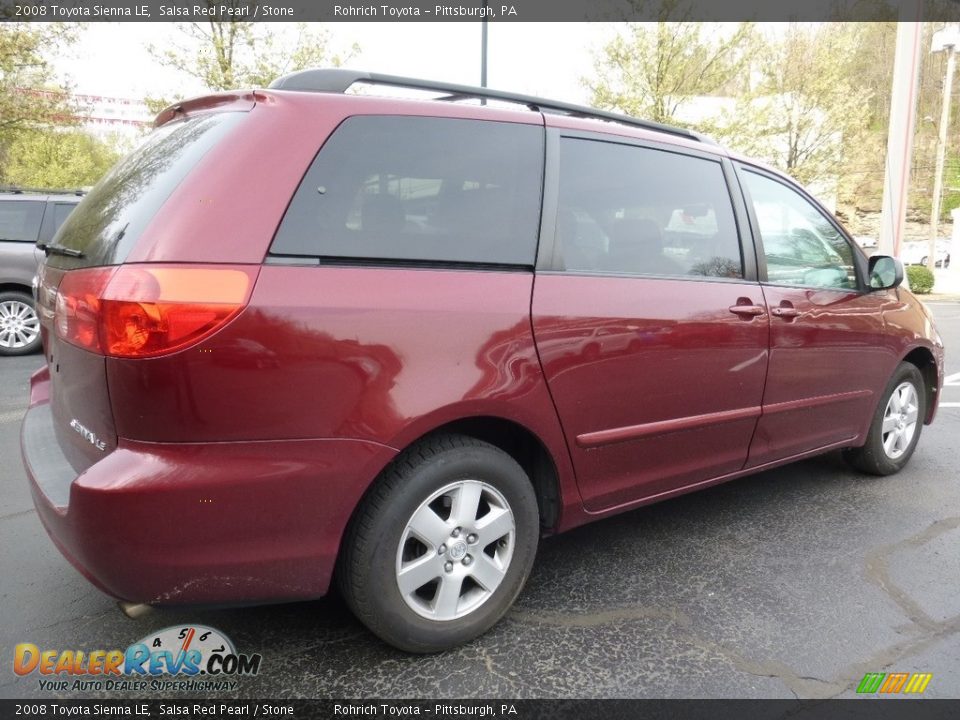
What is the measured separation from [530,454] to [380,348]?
0.79 metres

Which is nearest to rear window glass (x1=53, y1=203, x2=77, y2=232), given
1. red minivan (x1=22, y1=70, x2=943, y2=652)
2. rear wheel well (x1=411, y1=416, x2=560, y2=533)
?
red minivan (x1=22, y1=70, x2=943, y2=652)

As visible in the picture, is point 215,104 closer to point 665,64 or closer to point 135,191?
point 135,191

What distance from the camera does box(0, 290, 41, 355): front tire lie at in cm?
749

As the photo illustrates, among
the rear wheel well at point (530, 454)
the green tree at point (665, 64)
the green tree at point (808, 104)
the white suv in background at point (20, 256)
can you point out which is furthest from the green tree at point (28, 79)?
the green tree at point (808, 104)

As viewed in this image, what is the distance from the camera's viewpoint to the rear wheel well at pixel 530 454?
233 cm

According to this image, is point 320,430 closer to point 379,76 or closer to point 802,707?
point 379,76

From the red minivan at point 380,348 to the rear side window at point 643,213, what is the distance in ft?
0.04

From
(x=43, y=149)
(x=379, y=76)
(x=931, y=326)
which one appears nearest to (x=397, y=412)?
(x=379, y=76)

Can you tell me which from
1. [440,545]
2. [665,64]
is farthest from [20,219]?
[665,64]

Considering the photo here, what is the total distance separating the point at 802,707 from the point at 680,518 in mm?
1415

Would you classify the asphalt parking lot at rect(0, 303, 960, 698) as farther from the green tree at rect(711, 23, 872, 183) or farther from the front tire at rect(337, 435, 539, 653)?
the green tree at rect(711, 23, 872, 183)

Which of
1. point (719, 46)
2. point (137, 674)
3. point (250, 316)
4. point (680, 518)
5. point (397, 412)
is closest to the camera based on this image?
point (250, 316)

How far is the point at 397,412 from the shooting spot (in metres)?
2.00

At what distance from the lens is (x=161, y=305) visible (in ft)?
5.77
